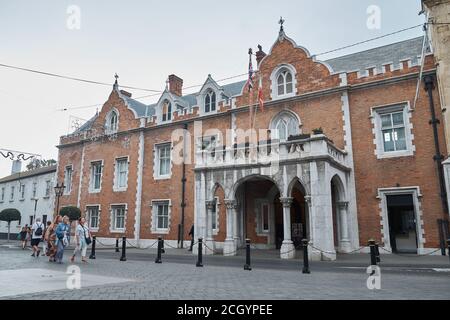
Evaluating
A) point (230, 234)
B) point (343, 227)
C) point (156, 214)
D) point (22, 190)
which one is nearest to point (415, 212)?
point (343, 227)

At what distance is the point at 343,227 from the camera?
1656 cm

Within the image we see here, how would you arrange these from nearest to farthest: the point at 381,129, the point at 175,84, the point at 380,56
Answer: the point at 381,129
the point at 380,56
the point at 175,84

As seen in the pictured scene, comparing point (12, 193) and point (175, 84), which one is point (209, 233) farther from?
point (12, 193)

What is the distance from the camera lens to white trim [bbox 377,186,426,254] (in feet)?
50.7

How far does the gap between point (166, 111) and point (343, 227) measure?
15.8 meters

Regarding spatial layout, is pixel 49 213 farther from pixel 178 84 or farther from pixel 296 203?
pixel 296 203

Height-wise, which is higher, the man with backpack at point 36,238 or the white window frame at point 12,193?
the white window frame at point 12,193

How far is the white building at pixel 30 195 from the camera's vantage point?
1423 inches

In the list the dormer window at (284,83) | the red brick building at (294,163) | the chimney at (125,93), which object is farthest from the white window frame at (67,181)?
the dormer window at (284,83)

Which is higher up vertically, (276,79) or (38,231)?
(276,79)

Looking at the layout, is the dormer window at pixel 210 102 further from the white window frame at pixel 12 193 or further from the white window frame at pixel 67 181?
the white window frame at pixel 12 193

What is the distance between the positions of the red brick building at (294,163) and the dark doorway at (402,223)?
5cm

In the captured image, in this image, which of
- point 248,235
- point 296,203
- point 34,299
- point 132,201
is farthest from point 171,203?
point 34,299

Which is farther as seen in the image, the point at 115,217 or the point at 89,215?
the point at 89,215
